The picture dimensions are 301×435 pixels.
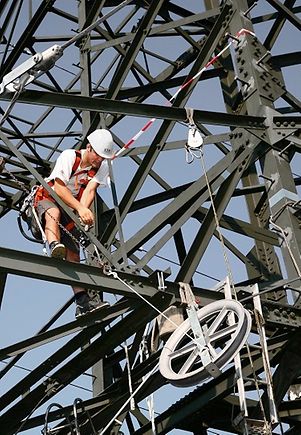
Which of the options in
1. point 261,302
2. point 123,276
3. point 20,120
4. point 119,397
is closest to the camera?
point 123,276

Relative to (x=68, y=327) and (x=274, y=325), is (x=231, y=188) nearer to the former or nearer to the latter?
(x=274, y=325)

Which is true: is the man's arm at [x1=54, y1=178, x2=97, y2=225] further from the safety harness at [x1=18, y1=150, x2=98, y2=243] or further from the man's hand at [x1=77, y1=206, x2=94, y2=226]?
the safety harness at [x1=18, y1=150, x2=98, y2=243]

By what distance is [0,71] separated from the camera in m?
13.9

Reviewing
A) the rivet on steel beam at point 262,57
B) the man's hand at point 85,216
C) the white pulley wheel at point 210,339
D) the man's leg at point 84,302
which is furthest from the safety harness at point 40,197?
the rivet on steel beam at point 262,57

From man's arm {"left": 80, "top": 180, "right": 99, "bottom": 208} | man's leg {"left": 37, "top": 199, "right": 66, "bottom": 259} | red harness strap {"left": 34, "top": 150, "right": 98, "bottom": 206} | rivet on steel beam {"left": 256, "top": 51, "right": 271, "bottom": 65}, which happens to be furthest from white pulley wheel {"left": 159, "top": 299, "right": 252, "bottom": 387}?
rivet on steel beam {"left": 256, "top": 51, "right": 271, "bottom": 65}

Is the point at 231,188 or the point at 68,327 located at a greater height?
the point at 231,188

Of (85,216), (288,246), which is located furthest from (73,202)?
(288,246)

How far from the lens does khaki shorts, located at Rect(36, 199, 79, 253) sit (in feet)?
37.4

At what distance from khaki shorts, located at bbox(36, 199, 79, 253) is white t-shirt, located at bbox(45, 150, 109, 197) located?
0.77 feet

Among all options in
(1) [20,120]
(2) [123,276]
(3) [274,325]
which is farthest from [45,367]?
(1) [20,120]

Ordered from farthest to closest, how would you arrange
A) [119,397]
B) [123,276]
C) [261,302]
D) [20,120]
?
[20,120] → [119,397] → [261,302] → [123,276]

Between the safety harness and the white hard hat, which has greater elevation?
the white hard hat

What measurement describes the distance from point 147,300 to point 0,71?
4540 mm

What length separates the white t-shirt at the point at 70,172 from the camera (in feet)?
37.6
